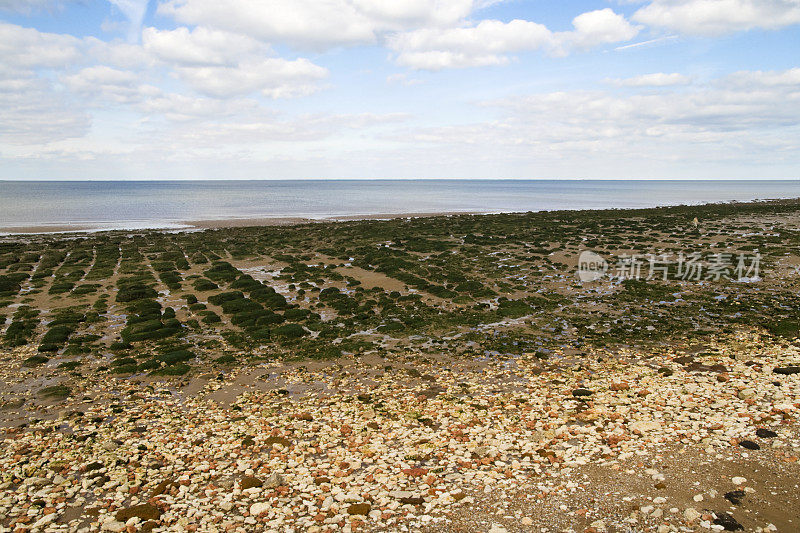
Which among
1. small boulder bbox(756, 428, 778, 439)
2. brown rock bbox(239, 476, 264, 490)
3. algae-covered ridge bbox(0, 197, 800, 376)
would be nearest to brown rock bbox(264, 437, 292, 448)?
brown rock bbox(239, 476, 264, 490)

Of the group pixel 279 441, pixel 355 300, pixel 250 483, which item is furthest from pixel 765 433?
pixel 355 300

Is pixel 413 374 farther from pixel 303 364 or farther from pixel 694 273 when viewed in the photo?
pixel 694 273

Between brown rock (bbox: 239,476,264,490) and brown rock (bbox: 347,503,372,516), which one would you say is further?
brown rock (bbox: 239,476,264,490)

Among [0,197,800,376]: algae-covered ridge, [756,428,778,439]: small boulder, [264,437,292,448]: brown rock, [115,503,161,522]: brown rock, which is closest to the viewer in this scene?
[115,503,161,522]: brown rock

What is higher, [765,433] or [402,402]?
[765,433]

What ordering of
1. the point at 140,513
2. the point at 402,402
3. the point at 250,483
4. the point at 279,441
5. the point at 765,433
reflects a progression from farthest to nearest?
the point at 402,402 < the point at 279,441 < the point at 765,433 < the point at 250,483 < the point at 140,513

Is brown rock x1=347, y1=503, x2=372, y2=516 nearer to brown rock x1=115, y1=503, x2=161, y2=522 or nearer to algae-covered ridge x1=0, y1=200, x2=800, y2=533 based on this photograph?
algae-covered ridge x1=0, y1=200, x2=800, y2=533

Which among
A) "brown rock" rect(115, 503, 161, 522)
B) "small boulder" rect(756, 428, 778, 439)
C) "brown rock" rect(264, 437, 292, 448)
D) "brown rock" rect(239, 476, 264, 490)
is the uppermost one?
"small boulder" rect(756, 428, 778, 439)

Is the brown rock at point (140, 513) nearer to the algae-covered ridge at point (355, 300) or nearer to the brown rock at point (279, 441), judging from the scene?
the brown rock at point (279, 441)

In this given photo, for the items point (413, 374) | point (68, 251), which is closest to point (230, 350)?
point (413, 374)

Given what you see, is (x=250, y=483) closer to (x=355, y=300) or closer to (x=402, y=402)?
(x=402, y=402)

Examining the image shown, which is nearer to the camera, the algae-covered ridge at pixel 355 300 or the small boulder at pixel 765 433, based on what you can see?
the small boulder at pixel 765 433

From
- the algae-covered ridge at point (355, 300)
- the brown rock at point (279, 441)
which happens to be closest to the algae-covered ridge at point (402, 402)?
the brown rock at point (279, 441)

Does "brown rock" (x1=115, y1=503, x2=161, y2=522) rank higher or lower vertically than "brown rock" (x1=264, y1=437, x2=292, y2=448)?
lower
